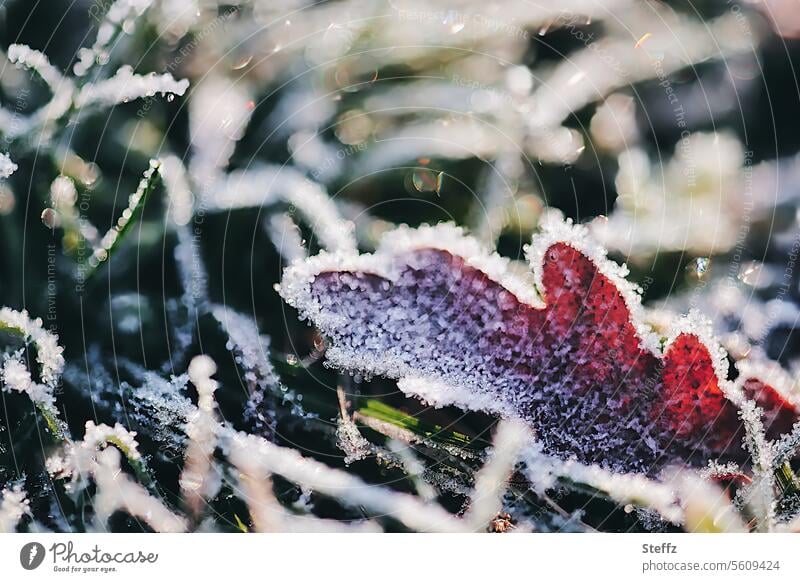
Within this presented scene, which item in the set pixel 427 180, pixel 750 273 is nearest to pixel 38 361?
pixel 427 180

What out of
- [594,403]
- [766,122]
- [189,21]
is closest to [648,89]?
[766,122]

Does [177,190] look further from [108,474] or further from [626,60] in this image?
[626,60]

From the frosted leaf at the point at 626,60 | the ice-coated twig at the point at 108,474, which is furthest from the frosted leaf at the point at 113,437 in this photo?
the frosted leaf at the point at 626,60

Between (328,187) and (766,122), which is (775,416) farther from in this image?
(328,187)

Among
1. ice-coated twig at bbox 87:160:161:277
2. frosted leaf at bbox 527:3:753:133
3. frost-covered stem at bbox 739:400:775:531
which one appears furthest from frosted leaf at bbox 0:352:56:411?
frost-covered stem at bbox 739:400:775:531

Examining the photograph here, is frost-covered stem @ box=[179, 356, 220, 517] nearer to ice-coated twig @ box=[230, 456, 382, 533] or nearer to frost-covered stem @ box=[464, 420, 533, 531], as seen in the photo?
ice-coated twig @ box=[230, 456, 382, 533]
